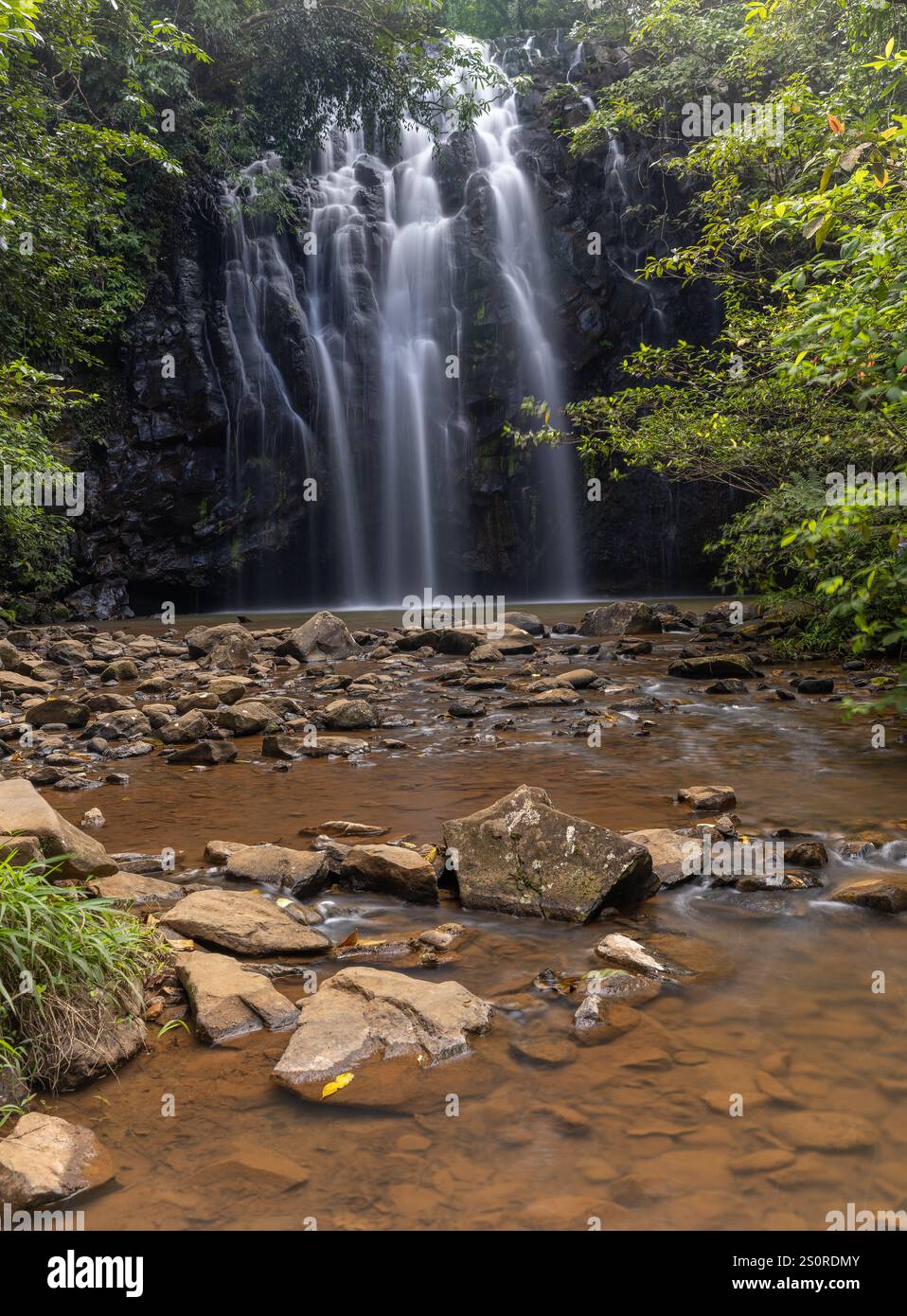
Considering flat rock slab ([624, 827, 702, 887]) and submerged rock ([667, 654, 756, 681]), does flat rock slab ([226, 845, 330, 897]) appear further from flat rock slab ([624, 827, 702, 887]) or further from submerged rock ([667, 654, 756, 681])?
submerged rock ([667, 654, 756, 681])

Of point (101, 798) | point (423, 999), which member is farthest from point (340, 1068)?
point (101, 798)

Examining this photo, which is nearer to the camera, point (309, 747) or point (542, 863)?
point (542, 863)

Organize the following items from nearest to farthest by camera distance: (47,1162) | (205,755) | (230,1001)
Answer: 1. (47,1162)
2. (230,1001)
3. (205,755)

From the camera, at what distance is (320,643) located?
1233cm

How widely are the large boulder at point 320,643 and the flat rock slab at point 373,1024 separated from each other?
367 inches

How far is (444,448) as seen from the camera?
23859mm

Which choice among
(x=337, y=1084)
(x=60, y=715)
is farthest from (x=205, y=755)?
(x=337, y=1084)

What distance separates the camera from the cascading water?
22578 mm

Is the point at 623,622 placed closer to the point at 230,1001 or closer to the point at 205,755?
the point at 205,755

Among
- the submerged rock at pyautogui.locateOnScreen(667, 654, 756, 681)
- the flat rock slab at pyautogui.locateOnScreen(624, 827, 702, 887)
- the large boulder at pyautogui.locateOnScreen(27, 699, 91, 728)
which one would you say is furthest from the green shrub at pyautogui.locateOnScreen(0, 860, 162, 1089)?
the submerged rock at pyautogui.locateOnScreen(667, 654, 756, 681)

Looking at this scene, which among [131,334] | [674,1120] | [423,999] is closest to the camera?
[674,1120]

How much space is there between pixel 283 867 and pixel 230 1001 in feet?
3.79
